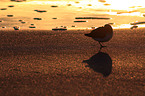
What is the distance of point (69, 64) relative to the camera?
5473mm

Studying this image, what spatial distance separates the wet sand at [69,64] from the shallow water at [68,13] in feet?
3.93

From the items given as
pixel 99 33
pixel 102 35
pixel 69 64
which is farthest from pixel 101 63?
pixel 99 33

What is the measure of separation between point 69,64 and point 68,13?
18.2 ft

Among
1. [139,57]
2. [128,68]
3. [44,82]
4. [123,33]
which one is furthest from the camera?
[123,33]

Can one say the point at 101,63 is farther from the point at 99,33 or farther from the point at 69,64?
the point at 99,33

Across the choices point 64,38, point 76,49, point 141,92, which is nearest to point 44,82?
point 141,92

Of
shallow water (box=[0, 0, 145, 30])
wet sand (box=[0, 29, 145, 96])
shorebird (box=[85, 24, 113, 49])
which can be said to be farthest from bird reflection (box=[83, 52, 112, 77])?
shallow water (box=[0, 0, 145, 30])

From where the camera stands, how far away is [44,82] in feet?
14.8

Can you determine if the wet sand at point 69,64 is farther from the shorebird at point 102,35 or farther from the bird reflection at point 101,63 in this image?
the shorebird at point 102,35

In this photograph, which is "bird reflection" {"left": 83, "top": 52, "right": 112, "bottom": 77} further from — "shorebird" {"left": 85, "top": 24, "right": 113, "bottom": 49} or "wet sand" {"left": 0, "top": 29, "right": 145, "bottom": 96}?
"shorebird" {"left": 85, "top": 24, "right": 113, "bottom": 49}

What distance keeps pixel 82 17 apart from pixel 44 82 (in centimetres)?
589

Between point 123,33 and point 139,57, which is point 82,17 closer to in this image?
point 123,33

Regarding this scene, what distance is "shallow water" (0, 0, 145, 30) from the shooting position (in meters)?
9.16

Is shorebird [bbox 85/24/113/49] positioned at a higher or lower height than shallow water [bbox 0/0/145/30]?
higher
